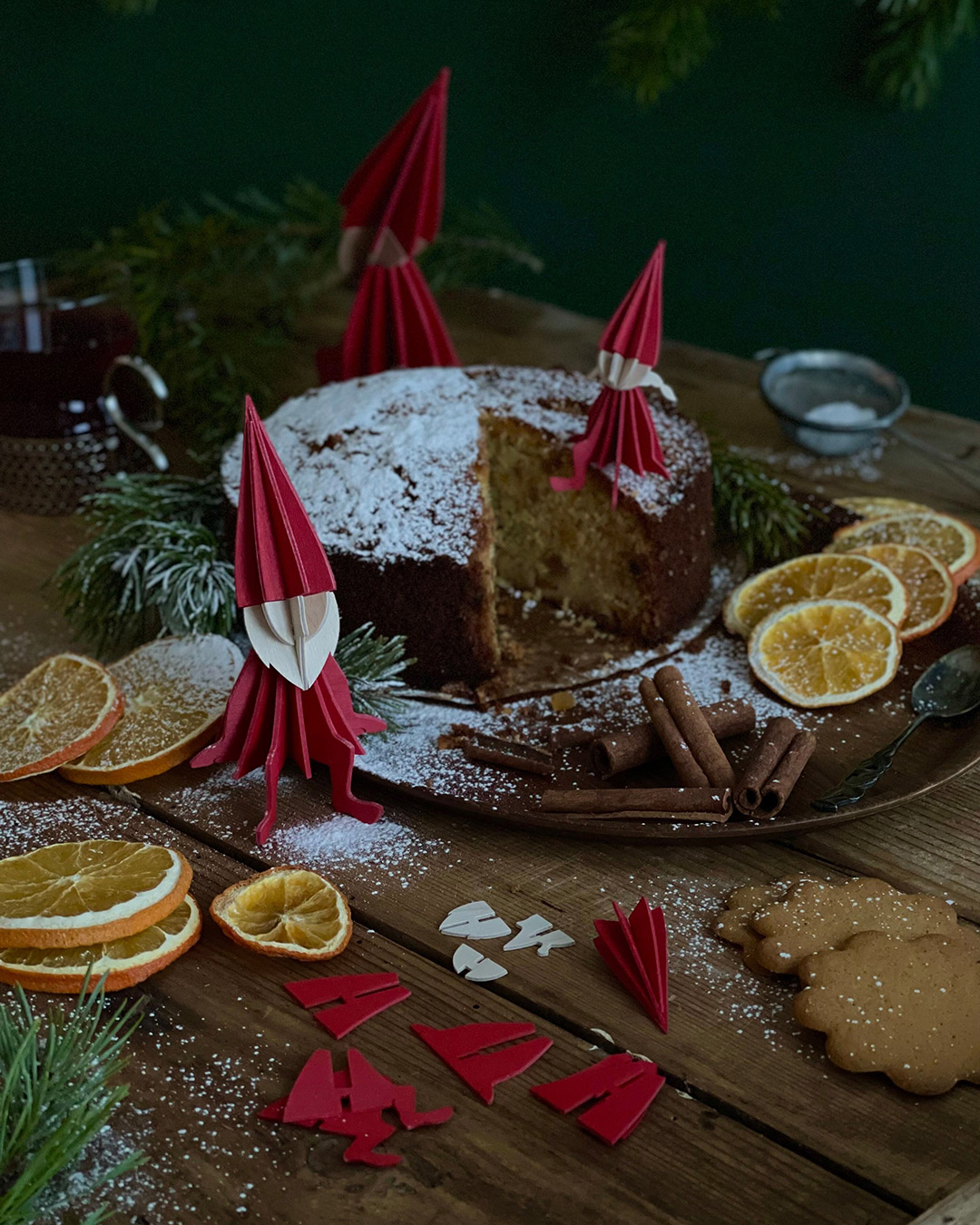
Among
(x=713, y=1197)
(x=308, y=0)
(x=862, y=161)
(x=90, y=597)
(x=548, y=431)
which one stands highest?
(x=308, y=0)

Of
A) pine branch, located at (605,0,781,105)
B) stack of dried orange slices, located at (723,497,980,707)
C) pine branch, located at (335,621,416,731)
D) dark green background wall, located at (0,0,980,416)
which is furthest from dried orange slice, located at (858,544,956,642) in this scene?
dark green background wall, located at (0,0,980,416)

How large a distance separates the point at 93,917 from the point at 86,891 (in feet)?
0.23

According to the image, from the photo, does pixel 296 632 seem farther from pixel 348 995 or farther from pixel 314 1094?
pixel 314 1094

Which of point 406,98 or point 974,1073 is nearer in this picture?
point 974,1073

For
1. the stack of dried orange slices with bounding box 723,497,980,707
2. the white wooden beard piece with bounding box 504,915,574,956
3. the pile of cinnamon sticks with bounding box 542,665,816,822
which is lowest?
the white wooden beard piece with bounding box 504,915,574,956

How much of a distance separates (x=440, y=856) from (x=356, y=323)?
64.1 inches

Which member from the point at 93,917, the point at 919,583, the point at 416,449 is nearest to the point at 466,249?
the point at 416,449

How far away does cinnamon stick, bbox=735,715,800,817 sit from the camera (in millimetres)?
2076

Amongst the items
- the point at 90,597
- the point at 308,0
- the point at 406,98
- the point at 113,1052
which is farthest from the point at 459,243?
the point at 113,1052

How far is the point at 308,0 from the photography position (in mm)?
4059

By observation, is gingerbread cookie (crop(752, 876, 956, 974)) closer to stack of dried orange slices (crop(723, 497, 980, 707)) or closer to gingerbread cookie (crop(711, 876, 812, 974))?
gingerbread cookie (crop(711, 876, 812, 974))

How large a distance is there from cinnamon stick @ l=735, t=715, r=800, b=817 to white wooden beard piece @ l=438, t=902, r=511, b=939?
1.51 feet

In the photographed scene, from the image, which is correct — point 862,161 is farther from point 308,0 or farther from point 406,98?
point 308,0

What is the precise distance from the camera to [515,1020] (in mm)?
1754
